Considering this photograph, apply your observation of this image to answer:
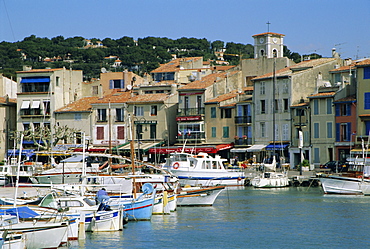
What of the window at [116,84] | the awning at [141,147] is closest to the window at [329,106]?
the awning at [141,147]

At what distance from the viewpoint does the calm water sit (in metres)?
35.8

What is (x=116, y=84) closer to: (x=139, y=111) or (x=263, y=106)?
(x=139, y=111)

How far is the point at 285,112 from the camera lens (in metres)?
79.6

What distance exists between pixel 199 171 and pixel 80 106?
106ft

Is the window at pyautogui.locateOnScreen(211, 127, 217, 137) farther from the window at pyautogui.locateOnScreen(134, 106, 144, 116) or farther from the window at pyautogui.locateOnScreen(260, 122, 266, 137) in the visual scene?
the window at pyautogui.locateOnScreen(134, 106, 144, 116)

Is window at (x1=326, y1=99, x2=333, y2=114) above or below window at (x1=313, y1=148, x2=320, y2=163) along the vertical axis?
above

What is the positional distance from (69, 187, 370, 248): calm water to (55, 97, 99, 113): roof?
39.1 m

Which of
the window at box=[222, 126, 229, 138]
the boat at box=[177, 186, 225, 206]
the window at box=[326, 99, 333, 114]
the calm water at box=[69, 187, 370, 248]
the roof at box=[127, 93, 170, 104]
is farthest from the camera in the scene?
the roof at box=[127, 93, 170, 104]

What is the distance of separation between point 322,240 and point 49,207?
1348 centimetres

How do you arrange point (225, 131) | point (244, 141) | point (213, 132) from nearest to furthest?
1. point (244, 141)
2. point (225, 131)
3. point (213, 132)

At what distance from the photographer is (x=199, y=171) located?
63.0 meters

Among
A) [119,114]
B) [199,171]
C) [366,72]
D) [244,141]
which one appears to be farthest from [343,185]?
[119,114]

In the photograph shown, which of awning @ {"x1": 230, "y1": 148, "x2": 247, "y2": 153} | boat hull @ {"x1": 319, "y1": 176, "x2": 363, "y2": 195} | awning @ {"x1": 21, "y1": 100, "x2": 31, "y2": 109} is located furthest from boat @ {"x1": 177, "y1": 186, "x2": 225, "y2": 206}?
awning @ {"x1": 21, "y1": 100, "x2": 31, "y2": 109}

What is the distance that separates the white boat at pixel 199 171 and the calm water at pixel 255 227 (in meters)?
8.07
